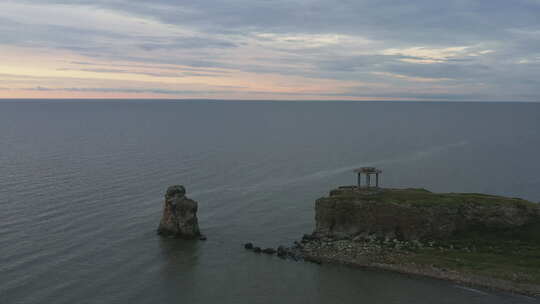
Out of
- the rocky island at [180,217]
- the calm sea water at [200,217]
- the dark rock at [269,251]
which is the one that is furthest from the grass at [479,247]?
the rocky island at [180,217]

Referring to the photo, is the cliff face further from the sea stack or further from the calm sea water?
the sea stack

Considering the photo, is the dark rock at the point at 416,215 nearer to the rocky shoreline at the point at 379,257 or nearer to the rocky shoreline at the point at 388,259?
the rocky shoreline at the point at 379,257

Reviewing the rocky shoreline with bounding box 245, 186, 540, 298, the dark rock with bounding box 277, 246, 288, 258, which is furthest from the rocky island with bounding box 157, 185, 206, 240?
the dark rock with bounding box 277, 246, 288, 258

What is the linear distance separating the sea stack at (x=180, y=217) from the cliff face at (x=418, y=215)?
17407mm

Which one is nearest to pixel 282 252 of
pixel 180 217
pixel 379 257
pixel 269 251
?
pixel 269 251

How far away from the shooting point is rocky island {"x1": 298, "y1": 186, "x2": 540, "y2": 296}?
53656 millimetres

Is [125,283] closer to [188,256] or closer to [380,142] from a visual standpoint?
[188,256]

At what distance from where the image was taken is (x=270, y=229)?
72.2 m

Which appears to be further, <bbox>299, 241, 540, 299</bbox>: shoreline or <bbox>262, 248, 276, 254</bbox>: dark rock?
<bbox>262, 248, 276, 254</bbox>: dark rock

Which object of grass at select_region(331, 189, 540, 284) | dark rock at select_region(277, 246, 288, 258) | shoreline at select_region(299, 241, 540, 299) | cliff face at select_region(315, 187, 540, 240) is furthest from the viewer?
cliff face at select_region(315, 187, 540, 240)

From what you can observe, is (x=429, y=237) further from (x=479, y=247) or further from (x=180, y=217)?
(x=180, y=217)

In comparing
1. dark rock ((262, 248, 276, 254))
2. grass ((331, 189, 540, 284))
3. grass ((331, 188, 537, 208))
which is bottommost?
dark rock ((262, 248, 276, 254))

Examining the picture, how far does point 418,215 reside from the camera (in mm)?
63688

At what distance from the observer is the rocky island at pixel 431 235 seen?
53656 mm
